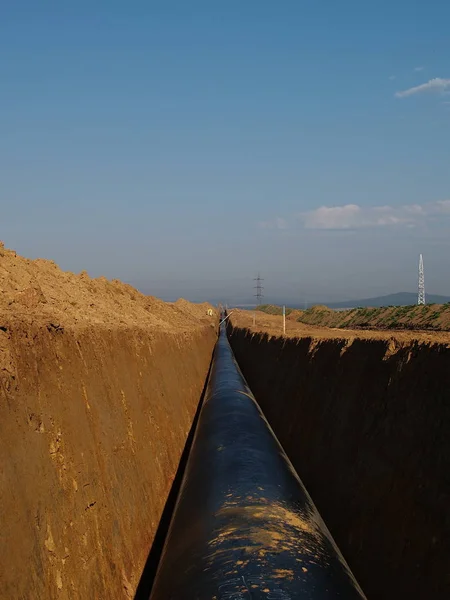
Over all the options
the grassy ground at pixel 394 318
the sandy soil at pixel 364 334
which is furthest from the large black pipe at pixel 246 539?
the grassy ground at pixel 394 318

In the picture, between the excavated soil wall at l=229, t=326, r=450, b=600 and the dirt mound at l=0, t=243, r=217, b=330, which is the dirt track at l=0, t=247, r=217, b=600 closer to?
the dirt mound at l=0, t=243, r=217, b=330

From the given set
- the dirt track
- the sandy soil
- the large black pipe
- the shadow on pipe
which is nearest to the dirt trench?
the dirt track

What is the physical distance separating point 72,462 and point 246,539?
208 cm

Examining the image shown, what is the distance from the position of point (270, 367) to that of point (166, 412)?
8.91 metres

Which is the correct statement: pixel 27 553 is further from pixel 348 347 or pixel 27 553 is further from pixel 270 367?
pixel 270 367

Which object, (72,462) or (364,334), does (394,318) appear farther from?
(72,462)

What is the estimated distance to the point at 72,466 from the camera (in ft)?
17.8

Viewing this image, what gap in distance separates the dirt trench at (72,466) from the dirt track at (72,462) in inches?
0.5

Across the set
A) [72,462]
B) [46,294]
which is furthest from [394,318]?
[72,462]

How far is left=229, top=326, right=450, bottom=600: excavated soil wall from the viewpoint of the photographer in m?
5.38

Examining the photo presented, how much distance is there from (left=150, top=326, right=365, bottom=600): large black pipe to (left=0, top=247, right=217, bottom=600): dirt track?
0.88 metres

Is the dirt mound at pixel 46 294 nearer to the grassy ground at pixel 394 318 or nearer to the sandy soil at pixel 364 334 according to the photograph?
the sandy soil at pixel 364 334

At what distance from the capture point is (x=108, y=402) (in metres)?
7.73

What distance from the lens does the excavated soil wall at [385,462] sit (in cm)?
538
